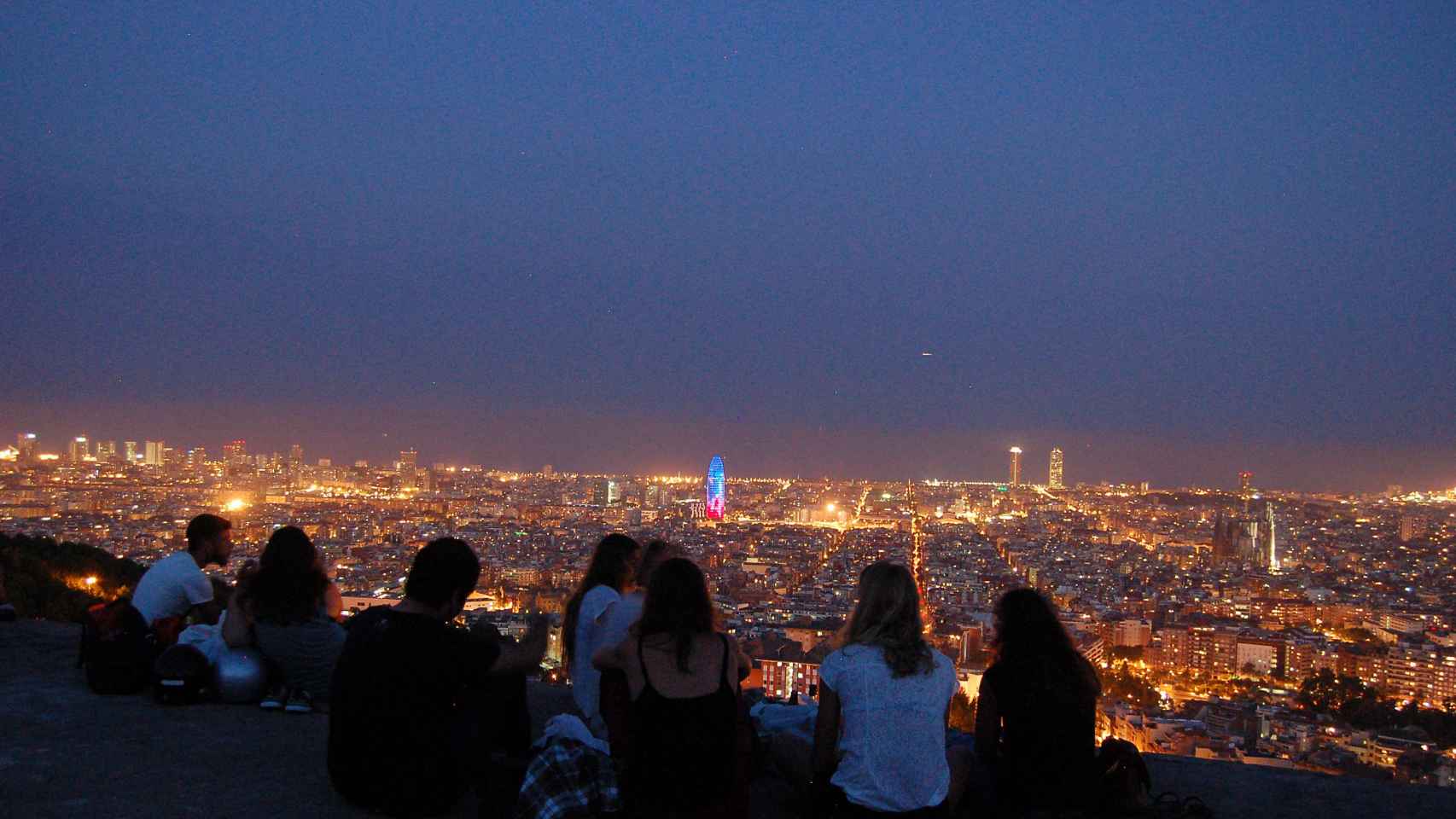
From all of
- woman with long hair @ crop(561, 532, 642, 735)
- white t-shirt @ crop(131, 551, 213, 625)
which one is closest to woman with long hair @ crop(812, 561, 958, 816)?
woman with long hair @ crop(561, 532, 642, 735)

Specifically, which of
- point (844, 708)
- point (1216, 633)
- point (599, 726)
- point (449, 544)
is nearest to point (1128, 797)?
point (844, 708)

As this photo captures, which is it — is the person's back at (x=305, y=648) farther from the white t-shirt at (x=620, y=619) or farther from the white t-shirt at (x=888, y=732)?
the white t-shirt at (x=888, y=732)

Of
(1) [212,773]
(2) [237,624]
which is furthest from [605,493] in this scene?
(1) [212,773]

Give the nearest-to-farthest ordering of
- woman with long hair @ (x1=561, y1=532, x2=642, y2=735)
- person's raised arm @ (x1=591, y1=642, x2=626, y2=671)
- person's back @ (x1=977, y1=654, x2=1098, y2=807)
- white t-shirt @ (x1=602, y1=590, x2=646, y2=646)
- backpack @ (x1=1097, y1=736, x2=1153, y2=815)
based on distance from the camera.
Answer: person's raised arm @ (x1=591, y1=642, x2=626, y2=671), person's back @ (x1=977, y1=654, x2=1098, y2=807), backpack @ (x1=1097, y1=736, x2=1153, y2=815), white t-shirt @ (x1=602, y1=590, x2=646, y2=646), woman with long hair @ (x1=561, y1=532, x2=642, y2=735)

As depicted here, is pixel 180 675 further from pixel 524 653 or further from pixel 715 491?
pixel 715 491

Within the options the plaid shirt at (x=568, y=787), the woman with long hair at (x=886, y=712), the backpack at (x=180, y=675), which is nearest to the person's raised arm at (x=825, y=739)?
the woman with long hair at (x=886, y=712)

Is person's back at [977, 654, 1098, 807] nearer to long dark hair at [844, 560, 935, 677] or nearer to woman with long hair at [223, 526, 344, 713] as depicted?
A: long dark hair at [844, 560, 935, 677]
